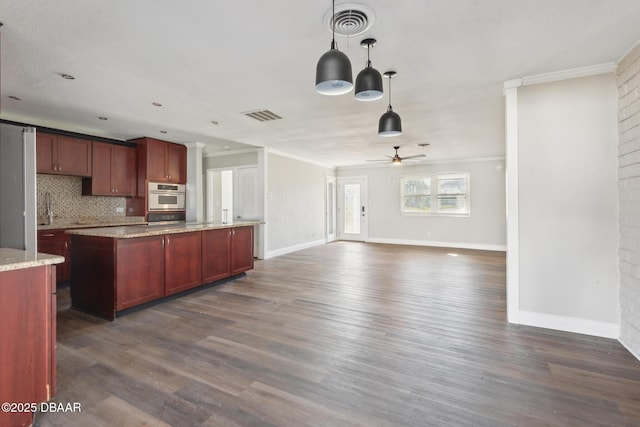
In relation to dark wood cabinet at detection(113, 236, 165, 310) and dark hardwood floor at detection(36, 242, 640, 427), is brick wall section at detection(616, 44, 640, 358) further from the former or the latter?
dark wood cabinet at detection(113, 236, 165, 310)

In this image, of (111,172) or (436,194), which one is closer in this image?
(111,172)

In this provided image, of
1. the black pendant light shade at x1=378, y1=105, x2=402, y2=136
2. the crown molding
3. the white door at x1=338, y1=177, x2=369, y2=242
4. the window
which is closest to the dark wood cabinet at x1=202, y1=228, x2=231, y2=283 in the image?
the black pendant light shade at x1=378, y1=105, x2=402, y2=136

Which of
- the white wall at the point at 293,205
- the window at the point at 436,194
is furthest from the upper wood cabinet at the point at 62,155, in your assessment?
the window at the point at 436,194

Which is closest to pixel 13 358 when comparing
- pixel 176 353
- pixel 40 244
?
pixel 176 353

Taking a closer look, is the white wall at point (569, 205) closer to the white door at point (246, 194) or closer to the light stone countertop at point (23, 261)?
the light stone countertop at point (23, 261)

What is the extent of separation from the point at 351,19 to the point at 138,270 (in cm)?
332

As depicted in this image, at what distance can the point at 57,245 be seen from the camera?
445 centimetres

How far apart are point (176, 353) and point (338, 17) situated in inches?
113

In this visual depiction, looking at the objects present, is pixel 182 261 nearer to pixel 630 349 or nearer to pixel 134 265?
pixel 134 265

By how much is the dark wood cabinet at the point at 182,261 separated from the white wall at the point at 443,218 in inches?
252

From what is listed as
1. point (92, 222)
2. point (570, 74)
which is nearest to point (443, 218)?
point (570, 74)

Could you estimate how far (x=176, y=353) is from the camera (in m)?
2.49

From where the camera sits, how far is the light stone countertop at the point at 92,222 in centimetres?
455

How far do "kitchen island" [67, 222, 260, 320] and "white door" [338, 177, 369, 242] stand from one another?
242 inches
